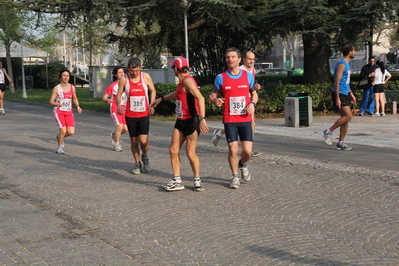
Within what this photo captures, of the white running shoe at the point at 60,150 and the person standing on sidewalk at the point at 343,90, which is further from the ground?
the person standing on sidewalk at the point at 343,90

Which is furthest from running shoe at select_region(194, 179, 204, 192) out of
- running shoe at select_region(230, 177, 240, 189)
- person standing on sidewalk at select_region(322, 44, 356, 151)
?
person standing on sidewalk at select_region(322, 44, 356, 151)

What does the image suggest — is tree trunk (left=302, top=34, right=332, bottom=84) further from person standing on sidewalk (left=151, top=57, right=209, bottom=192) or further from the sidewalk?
person standing on sidewalk (left=151, top=57, right=209, bottom=192)

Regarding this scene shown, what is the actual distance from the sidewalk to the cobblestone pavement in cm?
327

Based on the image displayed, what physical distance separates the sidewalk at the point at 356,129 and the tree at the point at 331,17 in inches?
104

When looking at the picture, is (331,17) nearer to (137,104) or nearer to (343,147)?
(343,147)

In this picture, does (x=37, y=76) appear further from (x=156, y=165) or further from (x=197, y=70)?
(x=156, y=165)

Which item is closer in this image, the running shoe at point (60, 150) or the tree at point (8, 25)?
the running shoe at point (60, 150)

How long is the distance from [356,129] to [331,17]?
491cm

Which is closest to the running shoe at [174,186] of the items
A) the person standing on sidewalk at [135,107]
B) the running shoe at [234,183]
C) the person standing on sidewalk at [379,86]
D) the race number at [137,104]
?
the running shoe at [234,183]

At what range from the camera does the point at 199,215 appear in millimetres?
6266

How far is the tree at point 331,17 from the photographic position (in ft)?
55.9

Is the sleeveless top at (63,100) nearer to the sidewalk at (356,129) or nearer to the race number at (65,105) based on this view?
the race number at (65,105)

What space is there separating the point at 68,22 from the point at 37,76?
27756 mm

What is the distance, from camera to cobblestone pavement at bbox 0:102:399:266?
4.94m
